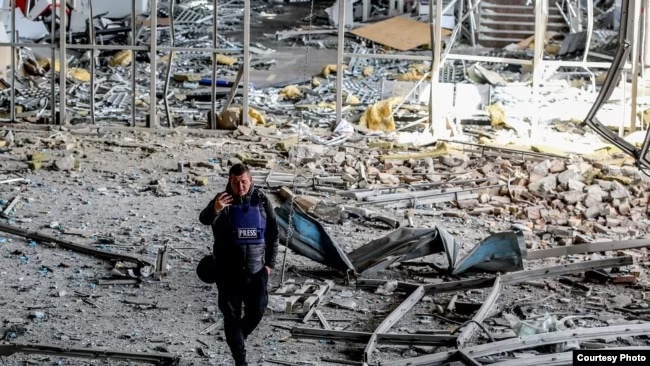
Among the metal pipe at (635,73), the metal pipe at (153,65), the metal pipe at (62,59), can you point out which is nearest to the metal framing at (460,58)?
the metal pipe at (635,73)

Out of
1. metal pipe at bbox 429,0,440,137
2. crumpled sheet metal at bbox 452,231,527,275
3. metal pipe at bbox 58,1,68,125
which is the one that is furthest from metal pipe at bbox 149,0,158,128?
crumpled sheet metal at bbox 452,231,527,275

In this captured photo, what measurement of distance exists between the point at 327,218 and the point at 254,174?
7.22 ft

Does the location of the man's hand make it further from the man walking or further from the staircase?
the staircase

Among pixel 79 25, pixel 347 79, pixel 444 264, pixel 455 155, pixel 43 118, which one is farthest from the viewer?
pixel 79 25

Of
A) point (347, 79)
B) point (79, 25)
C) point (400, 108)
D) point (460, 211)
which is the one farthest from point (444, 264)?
point (79, 25)

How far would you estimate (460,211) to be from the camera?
43.8ft

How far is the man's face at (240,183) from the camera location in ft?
24.8

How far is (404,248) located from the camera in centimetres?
1086

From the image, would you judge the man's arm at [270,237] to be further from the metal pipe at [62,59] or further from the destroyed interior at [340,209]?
the metal pipe at [62,59]

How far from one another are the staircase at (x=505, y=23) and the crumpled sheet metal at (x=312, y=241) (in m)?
18.2

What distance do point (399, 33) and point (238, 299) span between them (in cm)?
2048

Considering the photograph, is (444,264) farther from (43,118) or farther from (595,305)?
(43,118)


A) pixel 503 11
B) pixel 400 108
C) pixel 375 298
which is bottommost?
pixel 375 298

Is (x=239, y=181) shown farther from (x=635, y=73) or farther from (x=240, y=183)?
A: (x=635, y=73)
